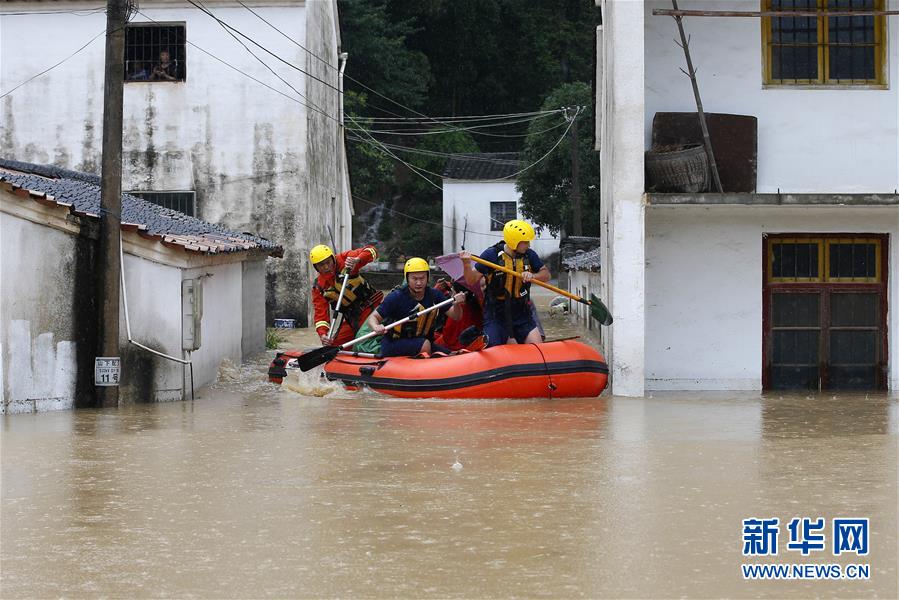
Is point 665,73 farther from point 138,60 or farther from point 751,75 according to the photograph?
point 138,60

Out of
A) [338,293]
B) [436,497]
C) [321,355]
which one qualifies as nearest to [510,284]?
[321,355]

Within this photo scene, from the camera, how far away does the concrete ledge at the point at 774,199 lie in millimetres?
14992

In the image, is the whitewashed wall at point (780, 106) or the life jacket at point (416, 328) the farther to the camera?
the whitewashed wall at point (780, 106)

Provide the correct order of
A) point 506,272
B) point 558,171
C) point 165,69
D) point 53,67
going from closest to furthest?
point 506,272 < point 165,69 < point 53,67 < point 558,171

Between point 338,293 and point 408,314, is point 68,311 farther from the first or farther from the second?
point 408,314

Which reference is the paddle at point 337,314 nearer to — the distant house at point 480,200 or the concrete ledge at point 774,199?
the concrete ledge at point 774,199

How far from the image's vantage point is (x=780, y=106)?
1636 cm

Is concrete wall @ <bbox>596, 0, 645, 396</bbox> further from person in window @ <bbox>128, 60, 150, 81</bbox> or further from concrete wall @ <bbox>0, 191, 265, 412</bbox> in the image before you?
person in window @ <bbox>128, 60, 150, 81</bbox>

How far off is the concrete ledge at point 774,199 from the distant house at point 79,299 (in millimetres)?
5536

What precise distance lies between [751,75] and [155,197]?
14.5 metres

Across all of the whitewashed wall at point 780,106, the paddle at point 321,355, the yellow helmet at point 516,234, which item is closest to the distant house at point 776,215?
the whitewashed wall at point 780,106

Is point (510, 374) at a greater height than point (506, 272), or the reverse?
point (506, 272)

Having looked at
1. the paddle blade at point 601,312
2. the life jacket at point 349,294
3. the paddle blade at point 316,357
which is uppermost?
the life jacket at point 349,294

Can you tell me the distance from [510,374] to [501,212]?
43.7m
